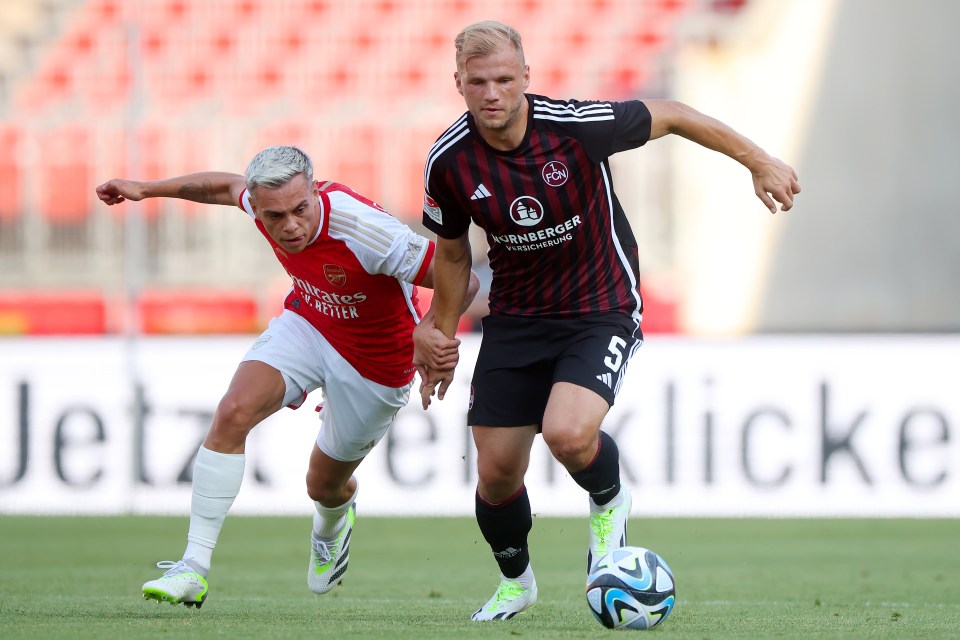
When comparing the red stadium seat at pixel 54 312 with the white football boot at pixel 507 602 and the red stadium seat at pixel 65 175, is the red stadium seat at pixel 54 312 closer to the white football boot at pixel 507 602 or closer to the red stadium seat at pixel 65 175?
the red stadium seat at pixel 65 175

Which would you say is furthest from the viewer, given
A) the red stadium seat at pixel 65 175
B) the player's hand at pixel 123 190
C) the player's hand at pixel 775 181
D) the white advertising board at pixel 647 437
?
the red stadium seat at pixel 65 175

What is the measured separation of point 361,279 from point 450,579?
7.08 feet

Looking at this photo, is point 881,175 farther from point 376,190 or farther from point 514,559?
point 514,559

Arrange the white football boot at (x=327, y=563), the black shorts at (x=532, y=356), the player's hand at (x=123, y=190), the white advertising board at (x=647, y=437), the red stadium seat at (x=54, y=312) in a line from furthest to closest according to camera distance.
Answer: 1. the red stadium seat at (x=54, y=312)
2. the white advertising board at (x=647, y=437)
3. the white football boot at (x=327, y=563)
4. the player's hand at (x=123, y=190)
5. the black shorts at (x=532, y=356)

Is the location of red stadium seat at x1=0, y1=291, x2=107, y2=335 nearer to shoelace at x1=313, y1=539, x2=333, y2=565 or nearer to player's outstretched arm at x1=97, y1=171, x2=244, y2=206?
shoelace at x1=313, y1=539, x2=333, y2=565

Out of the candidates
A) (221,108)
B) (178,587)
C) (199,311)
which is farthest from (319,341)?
(221,108)

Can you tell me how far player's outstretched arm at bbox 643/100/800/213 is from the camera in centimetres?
468

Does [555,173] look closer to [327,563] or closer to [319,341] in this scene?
[319,341]

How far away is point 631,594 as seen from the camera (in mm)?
4449

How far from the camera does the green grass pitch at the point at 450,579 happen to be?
4.57 metres

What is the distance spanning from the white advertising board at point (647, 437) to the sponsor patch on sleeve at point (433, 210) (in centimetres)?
505

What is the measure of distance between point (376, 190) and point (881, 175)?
4.79 metres

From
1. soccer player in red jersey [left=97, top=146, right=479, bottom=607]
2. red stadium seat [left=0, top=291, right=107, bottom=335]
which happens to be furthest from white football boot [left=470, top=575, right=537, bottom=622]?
red stadium seat [left=0, top=291, right=107, bottom=335]

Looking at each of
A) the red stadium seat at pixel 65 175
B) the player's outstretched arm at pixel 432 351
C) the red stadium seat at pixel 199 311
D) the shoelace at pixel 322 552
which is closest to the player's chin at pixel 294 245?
the player's outstretched arm at pixel 432 351
